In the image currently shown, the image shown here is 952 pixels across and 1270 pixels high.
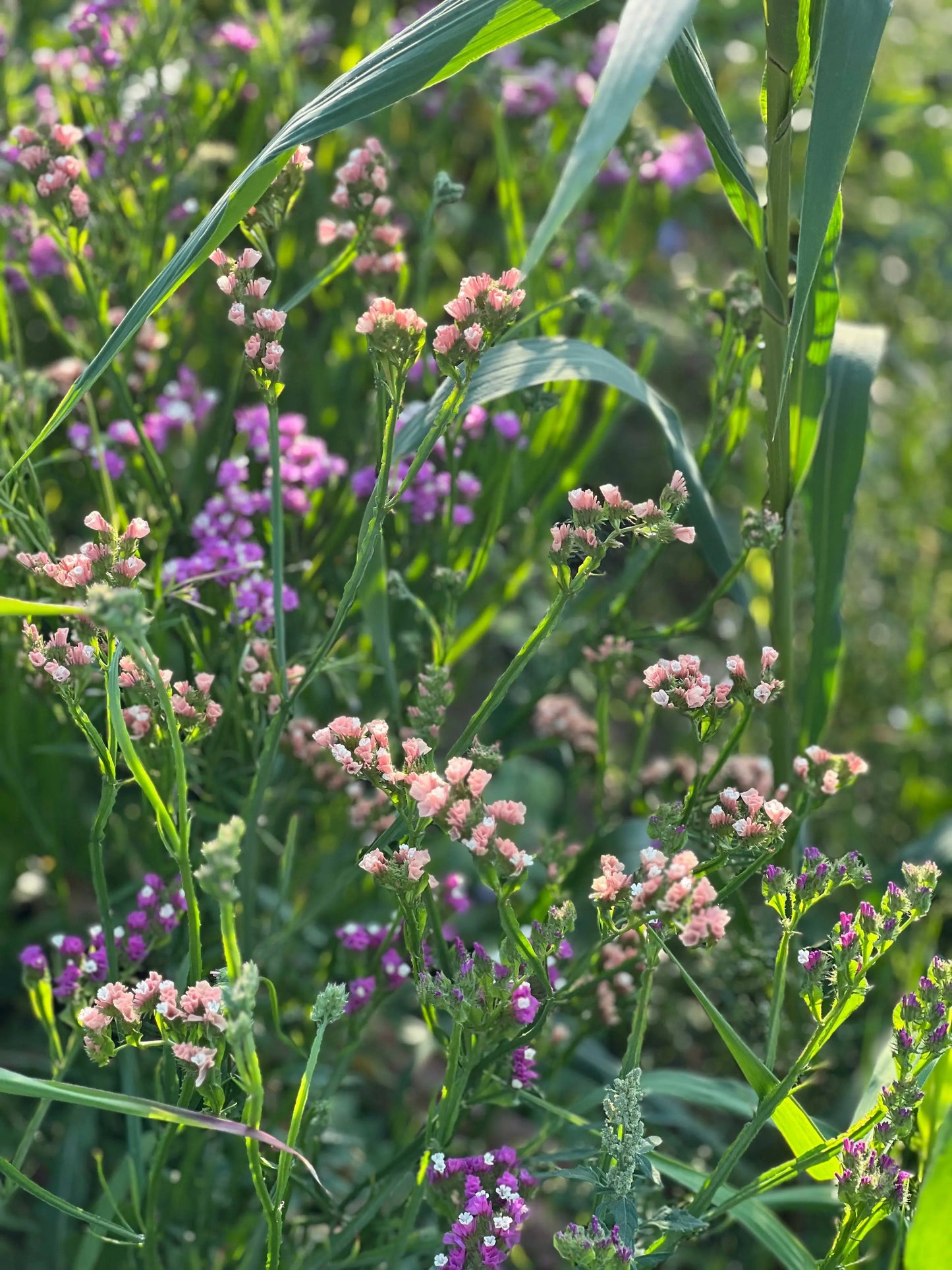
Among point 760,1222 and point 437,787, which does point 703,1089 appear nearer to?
point 760,1222

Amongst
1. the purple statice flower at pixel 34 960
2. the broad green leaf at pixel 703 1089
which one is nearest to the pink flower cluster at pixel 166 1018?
the purple statice flower at pixel 34 960

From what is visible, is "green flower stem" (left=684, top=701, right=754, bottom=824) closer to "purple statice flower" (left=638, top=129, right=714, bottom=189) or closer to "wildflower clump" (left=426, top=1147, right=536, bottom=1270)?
"wildflower clump" (left=426, top=1147, right=536, bottom=1270)

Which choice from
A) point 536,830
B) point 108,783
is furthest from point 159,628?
point 536,830

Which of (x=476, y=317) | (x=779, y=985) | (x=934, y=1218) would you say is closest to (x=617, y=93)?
(x=476, y=317)

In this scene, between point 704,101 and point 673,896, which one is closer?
point 673,896

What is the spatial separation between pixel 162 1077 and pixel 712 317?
3.08 ft

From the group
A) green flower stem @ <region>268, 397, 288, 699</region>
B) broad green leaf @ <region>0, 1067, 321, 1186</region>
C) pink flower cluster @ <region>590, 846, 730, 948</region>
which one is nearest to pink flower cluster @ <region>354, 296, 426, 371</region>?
green flower stem @ <region>268, 397, 288, 699</region>

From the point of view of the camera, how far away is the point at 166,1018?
0.70 meters

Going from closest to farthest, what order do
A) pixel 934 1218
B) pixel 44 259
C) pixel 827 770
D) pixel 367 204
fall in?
pixel 934 1218, pixel 827 770, pixel 367 204, pixel 44 259

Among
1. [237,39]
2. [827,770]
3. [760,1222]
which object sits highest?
[237,39]

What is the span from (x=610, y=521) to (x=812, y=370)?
407 millimetres

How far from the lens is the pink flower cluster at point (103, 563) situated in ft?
2.52

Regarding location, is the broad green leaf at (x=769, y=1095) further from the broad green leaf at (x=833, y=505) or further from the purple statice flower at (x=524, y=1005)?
the broad green leaf at (x=833, y=505)

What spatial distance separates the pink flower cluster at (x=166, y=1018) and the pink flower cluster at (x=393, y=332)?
0.41 m
